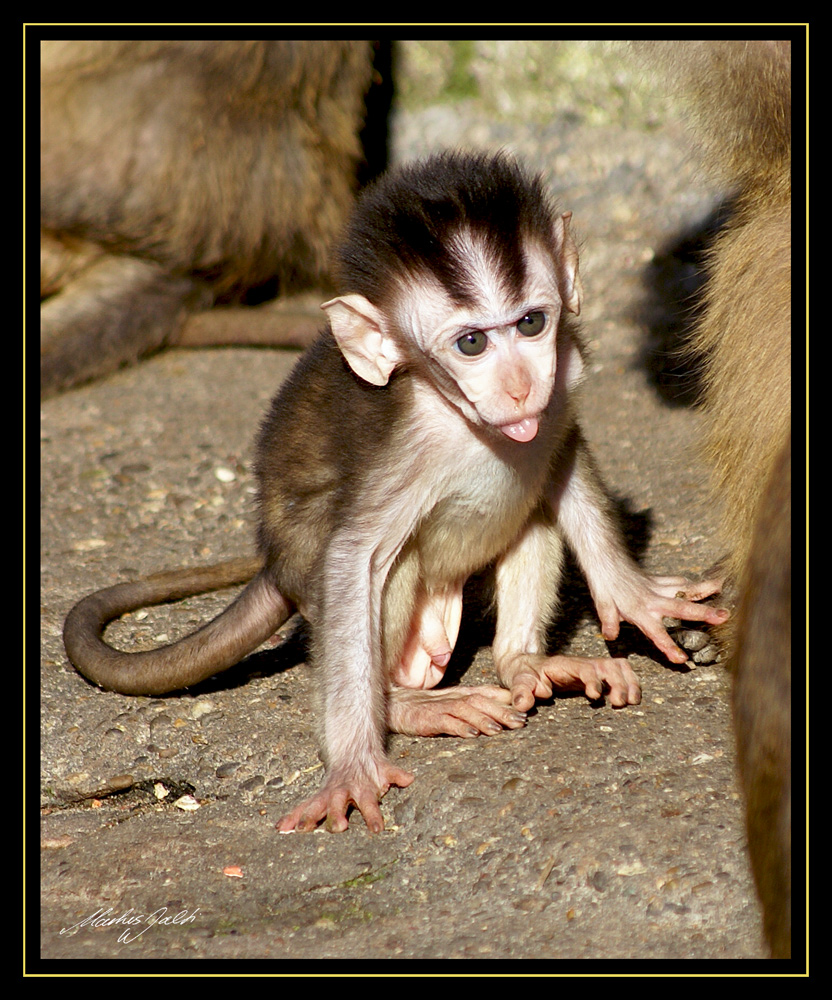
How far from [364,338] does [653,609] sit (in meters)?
0.98

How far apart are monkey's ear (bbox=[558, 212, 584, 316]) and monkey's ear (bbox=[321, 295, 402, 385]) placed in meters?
0.40

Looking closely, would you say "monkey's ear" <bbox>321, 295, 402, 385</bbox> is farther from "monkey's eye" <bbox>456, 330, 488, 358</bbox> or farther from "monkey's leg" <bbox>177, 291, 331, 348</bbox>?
"monkey's leg" <bbox>177, 291, 331, 348</bbox>

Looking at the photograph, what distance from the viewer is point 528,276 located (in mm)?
2523

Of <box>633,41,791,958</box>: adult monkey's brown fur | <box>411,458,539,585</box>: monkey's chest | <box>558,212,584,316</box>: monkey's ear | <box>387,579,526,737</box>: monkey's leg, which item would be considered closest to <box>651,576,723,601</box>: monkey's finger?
<box>633,41,791,958</box>: adult monkey's brown fur

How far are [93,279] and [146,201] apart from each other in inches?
17.4

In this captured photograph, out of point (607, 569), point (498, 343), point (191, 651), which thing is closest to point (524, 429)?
point (498, 343)

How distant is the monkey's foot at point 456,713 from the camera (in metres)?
2.84

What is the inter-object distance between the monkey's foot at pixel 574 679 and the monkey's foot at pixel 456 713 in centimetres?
4

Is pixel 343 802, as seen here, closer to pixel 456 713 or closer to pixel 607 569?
pixel 456 713

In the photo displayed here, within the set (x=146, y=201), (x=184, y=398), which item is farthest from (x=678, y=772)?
(x=146, y=201)

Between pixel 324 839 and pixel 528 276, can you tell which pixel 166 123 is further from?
pixel 324 839

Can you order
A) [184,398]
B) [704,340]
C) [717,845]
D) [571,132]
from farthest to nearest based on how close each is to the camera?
1. [571,132]
2. [184,398]
3. [704,340]
4. [717,845]
